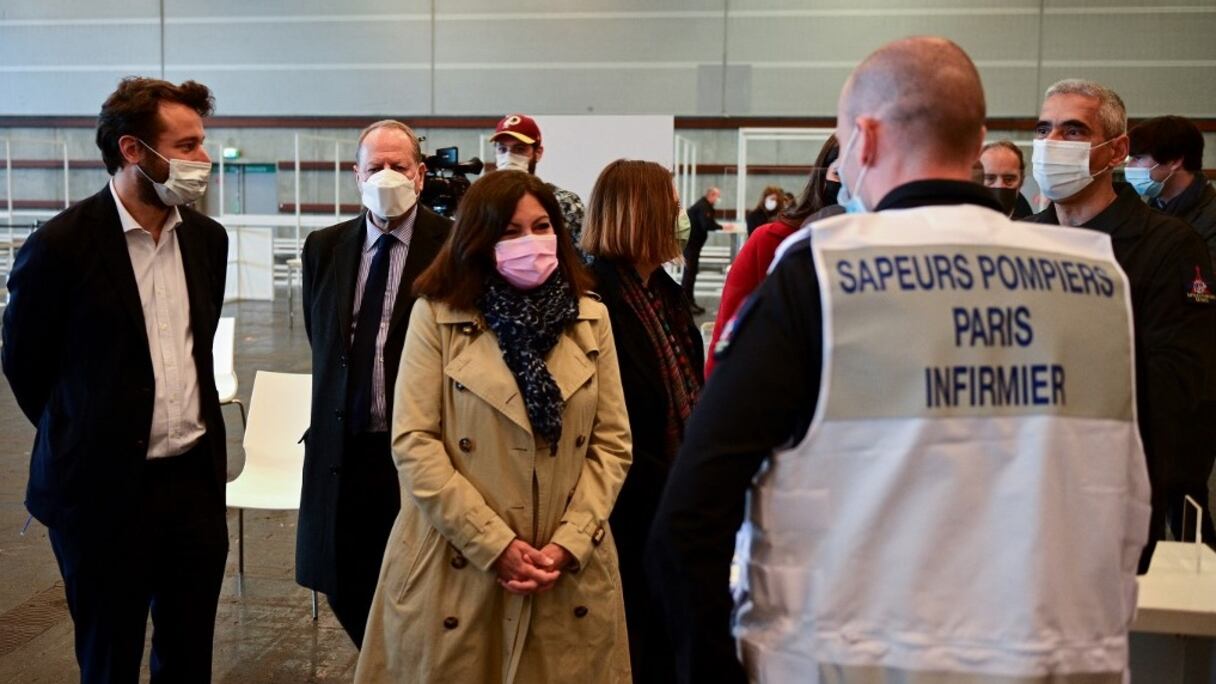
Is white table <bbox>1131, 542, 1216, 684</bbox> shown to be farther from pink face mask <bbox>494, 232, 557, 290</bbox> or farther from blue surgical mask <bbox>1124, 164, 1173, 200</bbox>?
blue surgical mask <bbox>1124, 164, 1173, 200</bbox>

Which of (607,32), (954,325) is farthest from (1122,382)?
(607,32)

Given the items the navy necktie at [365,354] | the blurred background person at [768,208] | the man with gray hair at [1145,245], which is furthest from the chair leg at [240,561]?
the blurred background person at [768,208]

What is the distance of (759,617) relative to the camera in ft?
4.54

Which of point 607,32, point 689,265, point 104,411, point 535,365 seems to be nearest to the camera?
point 535,365

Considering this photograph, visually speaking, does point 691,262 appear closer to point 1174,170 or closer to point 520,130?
point 1174,170

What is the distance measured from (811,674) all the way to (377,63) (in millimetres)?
17055

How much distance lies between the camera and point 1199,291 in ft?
8.63

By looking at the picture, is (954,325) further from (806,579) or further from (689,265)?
(689,265)

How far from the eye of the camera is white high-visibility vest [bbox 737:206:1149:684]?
1.29 metres

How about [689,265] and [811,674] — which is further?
[689,265]

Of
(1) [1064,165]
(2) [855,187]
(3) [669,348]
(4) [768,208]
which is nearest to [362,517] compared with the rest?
(3) [669,348]

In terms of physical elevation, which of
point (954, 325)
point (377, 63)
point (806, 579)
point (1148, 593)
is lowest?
point (1148, 593)

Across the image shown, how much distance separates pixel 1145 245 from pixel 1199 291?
16 cm

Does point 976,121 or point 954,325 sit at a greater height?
point 976,121
